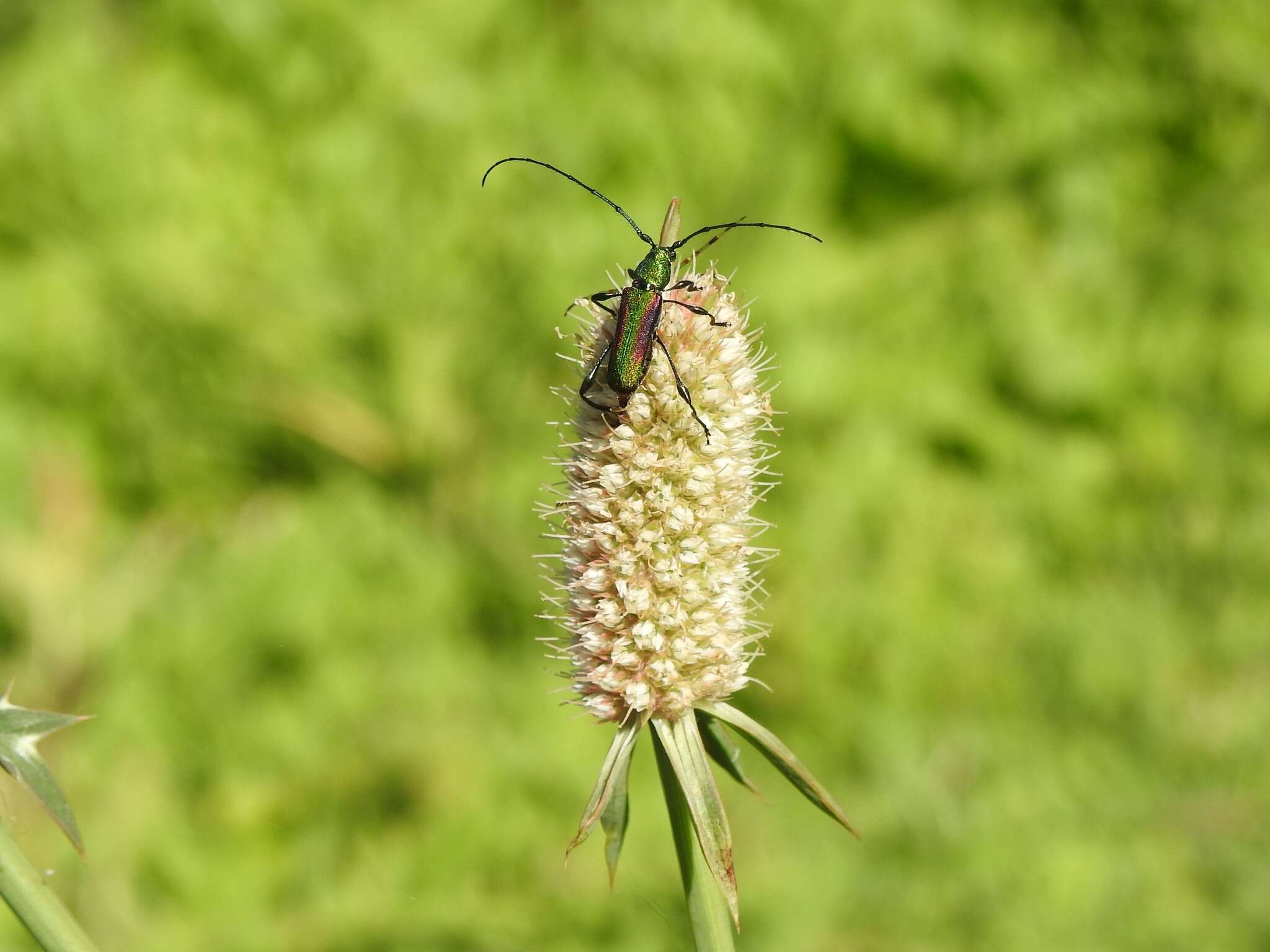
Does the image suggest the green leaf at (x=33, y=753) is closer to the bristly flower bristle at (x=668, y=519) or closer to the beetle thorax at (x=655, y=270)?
the bristly flower bristle at (x=668, y=519)

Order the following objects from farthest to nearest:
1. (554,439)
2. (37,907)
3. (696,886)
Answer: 1. (554,439)
2. (696,886)
3. (37,907)

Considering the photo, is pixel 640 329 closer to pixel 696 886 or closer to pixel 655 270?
pixel 655 270

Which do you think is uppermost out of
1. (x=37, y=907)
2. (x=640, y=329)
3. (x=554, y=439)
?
(x=554, y=439)

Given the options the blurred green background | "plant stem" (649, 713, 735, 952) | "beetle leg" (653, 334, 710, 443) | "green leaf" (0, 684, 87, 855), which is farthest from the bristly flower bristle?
the blurred green background

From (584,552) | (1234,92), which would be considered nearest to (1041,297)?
(1234,92)

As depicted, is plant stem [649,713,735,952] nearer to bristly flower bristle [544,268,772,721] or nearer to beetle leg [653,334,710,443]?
bristly flower bristle [544,268,772,721]

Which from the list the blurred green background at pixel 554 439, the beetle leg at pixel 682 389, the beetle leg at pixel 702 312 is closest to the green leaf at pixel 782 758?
the beetle leg at pixel 682 389

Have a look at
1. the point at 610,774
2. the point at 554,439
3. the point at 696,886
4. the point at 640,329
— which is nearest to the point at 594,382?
the point at 640,329
